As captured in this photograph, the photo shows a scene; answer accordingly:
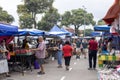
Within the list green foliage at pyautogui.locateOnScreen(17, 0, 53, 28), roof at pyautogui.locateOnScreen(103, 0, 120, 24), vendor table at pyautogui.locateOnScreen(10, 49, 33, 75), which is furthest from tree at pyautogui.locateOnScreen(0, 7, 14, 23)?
roof at pyautogui.locateOnScreen(103, 0, 120, 24)

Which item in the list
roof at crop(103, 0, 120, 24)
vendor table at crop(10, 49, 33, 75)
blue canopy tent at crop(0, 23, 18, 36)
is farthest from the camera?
vendor table at crop(10, 49, 33, 75)

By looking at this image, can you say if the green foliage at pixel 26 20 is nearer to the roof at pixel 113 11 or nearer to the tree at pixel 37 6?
the tree at pixel 37 6

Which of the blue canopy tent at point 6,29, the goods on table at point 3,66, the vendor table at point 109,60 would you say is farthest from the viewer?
the blue canopy tent at point 6,29

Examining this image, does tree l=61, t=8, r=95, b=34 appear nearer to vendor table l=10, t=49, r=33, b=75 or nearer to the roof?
vendor table l=10, t=49, r=33, b=75

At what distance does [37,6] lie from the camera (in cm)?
5159

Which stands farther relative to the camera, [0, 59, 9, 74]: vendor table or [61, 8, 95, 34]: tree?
[61, 8, 95, 34]: tree

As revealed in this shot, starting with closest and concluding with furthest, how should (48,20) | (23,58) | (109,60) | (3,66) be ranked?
1. (109,60)
2. (3,66)
3. (23,58)
4. (48,20)

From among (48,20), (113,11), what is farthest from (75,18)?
(113,11)

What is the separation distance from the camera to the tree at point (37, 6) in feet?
168

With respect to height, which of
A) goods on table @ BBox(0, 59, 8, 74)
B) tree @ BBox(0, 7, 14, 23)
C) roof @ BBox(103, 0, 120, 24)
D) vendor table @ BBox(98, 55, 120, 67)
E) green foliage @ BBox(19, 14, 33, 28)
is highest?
tree @ BBox(0, 7, 14, 23)

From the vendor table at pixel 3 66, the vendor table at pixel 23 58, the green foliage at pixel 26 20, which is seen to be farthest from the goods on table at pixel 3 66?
the green foliage at pixel 26 20

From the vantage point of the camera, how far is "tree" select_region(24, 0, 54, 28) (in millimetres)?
51312

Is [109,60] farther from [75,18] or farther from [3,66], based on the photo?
[75,18]

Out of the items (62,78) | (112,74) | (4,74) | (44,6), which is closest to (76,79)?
(62,78)
